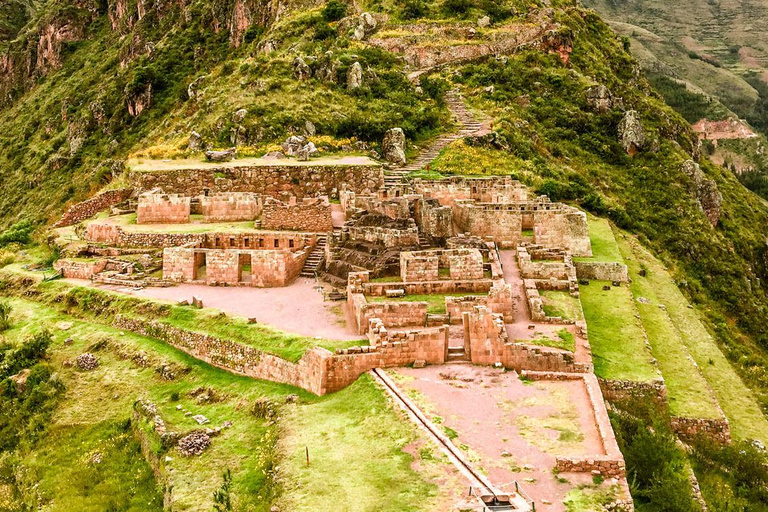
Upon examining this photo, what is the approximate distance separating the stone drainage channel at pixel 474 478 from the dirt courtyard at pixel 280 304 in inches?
167

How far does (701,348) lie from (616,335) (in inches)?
218

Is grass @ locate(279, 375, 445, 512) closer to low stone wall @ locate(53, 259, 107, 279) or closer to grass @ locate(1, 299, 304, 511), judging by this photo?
grass @ locate(1, 299, 304, 511)

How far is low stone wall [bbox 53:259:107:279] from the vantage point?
23.8m

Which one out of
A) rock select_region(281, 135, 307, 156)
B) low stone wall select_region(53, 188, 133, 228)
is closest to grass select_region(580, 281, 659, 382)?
rock select_region(281, 135, 307, 156)

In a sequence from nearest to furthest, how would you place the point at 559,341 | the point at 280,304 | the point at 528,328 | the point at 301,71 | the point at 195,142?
1. the point at 559,341
2. the point at 528,328
3. the point at 280,304
4. the point at 195,142
5. the point at 301,71

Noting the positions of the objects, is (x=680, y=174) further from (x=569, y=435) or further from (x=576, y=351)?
(x=569, y=435)

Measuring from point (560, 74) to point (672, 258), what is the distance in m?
19.6

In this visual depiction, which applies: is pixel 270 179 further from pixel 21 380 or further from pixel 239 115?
pixel 21 380

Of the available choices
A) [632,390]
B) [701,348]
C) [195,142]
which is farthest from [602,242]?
[195,142]

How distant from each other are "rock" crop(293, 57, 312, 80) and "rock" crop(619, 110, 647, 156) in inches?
835

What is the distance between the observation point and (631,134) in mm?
46688

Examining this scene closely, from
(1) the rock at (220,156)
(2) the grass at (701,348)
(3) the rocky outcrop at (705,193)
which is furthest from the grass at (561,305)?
(3) the rocky outcrop at (705,193)

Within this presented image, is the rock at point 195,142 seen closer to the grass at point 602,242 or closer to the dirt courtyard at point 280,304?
the dirt courtyard at point 280,304

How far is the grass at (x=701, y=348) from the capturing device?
62.0 ft
